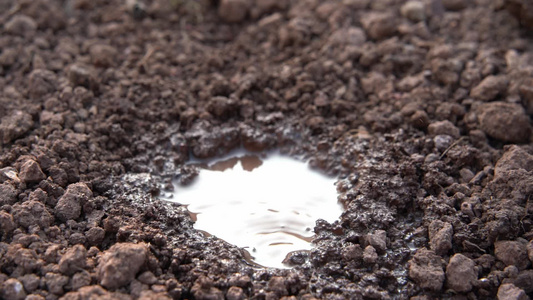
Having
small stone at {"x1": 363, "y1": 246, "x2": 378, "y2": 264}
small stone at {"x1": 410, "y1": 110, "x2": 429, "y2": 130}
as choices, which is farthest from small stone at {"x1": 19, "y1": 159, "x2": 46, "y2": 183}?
small stone at {"x1": 410, "y1": 110, "x2": 429, "y2": 130}

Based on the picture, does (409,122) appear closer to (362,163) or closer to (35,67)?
(362,163)

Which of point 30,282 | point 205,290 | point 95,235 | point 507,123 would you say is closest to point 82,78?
point 95,235

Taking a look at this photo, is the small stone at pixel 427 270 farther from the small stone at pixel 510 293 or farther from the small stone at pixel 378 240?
the small stone at pixel 510 293

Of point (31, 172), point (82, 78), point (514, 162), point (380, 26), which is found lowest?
point (31, 172)

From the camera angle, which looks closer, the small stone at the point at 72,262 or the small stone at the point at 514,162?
the small stone at the point at 72,262

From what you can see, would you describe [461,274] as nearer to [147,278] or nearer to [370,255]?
[370,255]

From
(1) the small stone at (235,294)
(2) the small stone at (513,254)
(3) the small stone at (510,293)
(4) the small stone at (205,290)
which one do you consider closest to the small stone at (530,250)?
(2) the small stone at (513,254)
